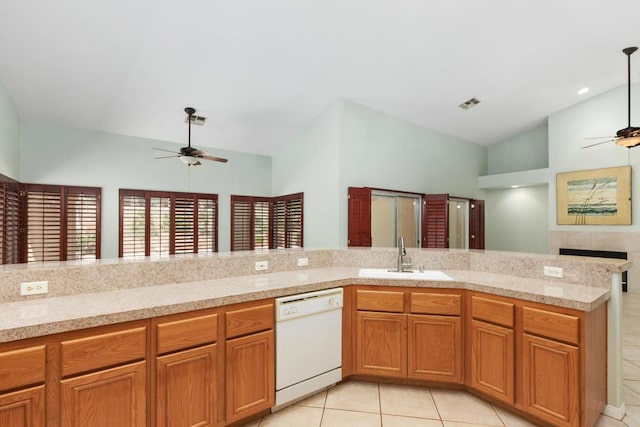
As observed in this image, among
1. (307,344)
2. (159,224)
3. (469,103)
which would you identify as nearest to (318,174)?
(469,103)

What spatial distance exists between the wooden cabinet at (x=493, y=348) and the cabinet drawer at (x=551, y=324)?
95 mm

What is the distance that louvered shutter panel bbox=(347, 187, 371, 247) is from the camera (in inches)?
203

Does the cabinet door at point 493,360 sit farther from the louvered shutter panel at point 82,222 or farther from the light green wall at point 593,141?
the louvered shutter panel at point 82,222

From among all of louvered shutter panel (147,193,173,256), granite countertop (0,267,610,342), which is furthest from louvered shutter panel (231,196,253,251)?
granite countertop (0,267,610,342)

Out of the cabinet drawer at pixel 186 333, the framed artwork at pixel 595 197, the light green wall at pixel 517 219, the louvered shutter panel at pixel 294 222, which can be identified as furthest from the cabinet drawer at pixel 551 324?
the light green wall at pixel 517 219

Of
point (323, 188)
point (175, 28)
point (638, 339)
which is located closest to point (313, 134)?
point (323, 188)

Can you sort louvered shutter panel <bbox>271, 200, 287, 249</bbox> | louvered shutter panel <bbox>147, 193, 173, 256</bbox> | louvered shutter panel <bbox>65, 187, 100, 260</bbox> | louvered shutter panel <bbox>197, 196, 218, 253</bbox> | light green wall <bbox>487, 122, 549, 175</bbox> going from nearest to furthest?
louvered shutter panel <bbox>65, 187, 100, 260</bbox> → louvered shutter panel <bbox>147, 193, 173, 256</bbox> → louvered shutter panel <bbox>197, 196, 218, 253</bbox> → louvered shutter panel <bbox>271, 200, 287, 249</bbox> → light green wall <bbox>487, 122, 549, 175</bbox>

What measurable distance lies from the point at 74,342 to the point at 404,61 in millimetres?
4363

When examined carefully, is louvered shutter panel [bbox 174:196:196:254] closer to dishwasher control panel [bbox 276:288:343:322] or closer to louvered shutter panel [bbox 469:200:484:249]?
dishwasher control panel [bbox 276:288:343:322]

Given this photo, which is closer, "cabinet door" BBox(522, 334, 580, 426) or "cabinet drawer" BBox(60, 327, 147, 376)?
"cabinet drawer" BBox(60, 327, 147, 376)

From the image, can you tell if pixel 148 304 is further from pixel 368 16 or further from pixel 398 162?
pixel 398 162

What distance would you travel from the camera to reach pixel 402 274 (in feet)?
8.87

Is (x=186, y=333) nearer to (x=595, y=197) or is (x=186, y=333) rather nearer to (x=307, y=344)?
(x=307, y=344)

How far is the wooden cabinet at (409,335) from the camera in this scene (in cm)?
236
